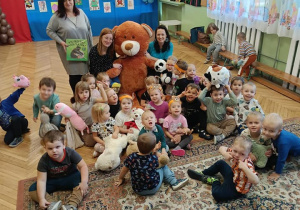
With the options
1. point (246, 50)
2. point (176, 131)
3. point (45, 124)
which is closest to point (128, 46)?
point (176, 131)

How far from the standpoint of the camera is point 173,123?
269cm

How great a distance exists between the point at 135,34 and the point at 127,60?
0.33 m

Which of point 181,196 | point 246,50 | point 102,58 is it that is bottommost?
point 181,196

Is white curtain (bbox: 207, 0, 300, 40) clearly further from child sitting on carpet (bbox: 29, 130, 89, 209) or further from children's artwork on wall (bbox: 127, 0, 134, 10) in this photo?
child sitting on carpet (bbox: 29, 130, 89, 209)

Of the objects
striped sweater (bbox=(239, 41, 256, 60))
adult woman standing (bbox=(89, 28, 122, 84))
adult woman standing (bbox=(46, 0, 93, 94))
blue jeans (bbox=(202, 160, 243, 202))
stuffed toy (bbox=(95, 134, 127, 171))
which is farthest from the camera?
striped sweater (bbox=(239, 41, 256, 60))

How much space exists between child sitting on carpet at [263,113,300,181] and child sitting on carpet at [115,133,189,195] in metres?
0.82

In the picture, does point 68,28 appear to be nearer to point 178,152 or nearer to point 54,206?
point 178,152

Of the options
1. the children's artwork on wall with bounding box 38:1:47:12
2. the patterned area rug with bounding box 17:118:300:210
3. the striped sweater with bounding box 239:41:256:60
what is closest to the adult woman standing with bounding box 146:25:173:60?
the striped sweater with bounding box 239:41:256:60

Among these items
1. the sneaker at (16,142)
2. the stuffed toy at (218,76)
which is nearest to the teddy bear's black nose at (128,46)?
the stuffed toy at (218,76)

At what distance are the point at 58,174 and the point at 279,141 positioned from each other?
1.78 meters

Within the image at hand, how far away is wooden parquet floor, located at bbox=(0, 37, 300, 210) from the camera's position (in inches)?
95.7

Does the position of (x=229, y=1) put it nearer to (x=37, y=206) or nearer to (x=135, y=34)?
(x=135, y=34)

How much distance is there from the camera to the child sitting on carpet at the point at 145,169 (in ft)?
6.24

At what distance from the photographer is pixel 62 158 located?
6.65 feet
